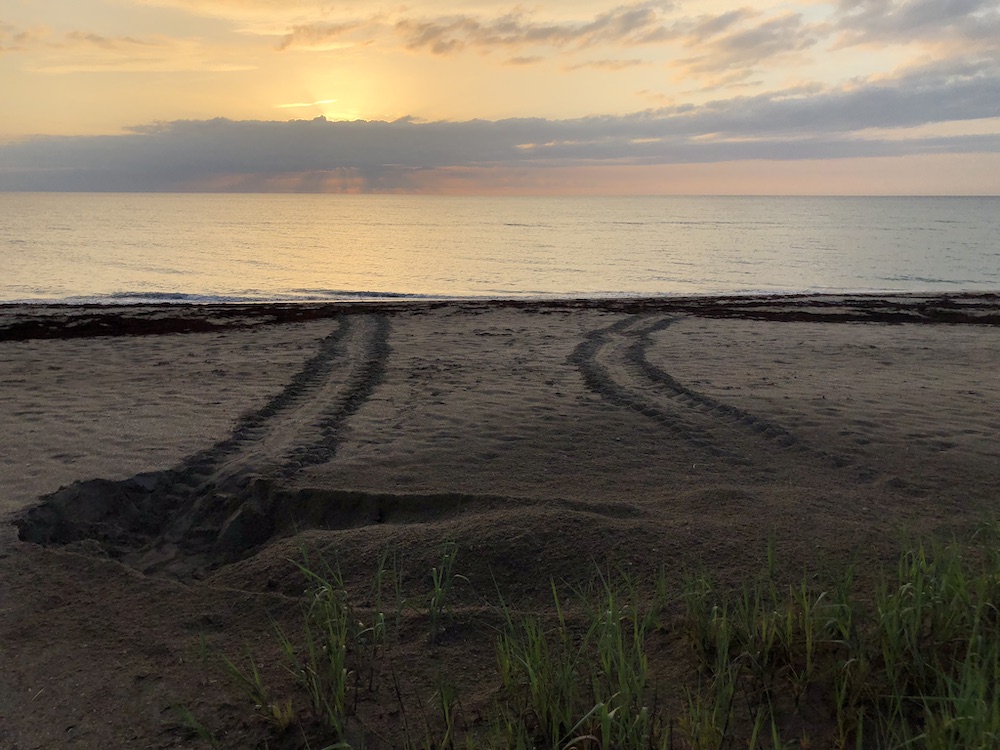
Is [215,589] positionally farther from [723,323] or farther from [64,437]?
[723,323]

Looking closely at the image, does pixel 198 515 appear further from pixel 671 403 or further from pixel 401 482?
pixel 671 403

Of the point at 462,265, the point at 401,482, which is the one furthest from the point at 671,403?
the point at 462,265

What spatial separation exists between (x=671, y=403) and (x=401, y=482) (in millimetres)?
3572

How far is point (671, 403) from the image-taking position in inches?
317

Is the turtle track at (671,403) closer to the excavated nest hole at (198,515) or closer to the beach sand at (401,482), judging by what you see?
the beach sand at (401,482)

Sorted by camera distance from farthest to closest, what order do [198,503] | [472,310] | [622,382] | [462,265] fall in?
1. [462,265]
2. [472,310]
3. [622,382]
4. [198,503]

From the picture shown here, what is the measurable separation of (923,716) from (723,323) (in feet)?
44.1

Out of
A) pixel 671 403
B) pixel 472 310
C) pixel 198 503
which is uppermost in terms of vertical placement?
pixel 671 403

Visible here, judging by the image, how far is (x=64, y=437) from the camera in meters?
6.75

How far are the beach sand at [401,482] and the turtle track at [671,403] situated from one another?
0.04 m

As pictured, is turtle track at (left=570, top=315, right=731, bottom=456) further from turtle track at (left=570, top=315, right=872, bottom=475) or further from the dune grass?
the dune grass

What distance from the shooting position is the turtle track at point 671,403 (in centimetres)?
661

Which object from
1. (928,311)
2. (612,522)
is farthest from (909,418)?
(928,311)

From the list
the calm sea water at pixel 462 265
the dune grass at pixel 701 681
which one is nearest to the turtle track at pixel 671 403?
the dune grass at pixel 701 681
